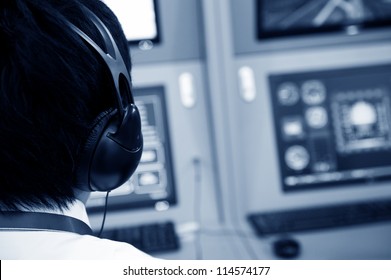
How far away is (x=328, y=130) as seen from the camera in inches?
46.0

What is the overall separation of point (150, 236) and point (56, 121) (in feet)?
1.95

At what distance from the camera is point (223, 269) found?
0.55m

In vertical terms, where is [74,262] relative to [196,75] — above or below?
below

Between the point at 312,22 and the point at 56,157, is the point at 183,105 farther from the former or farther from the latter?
the point at 56,157

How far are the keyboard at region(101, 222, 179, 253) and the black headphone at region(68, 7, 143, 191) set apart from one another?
0.42 meters

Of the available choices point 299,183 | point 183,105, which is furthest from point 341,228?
point 183,105

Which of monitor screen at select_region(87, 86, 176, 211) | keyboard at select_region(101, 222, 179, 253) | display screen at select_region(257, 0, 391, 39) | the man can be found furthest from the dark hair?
display screen at select_region(257, 0, 391, 39)

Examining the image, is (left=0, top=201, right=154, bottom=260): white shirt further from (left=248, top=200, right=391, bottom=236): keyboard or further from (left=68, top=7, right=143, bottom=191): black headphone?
(left=248, top=200, right=391, bottom=236): keyboard

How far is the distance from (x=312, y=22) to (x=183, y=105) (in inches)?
16.6

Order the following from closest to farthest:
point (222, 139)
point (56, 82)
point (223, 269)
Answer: point (56, 82), point (223, 269), point (222, 139)

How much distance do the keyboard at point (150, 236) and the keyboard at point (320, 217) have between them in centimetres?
21

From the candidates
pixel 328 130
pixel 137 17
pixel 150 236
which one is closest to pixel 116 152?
pixel 150 236

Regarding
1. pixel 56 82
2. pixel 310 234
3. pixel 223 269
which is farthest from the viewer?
pixel 310 234

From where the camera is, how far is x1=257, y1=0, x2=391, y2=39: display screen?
45.3 inches
